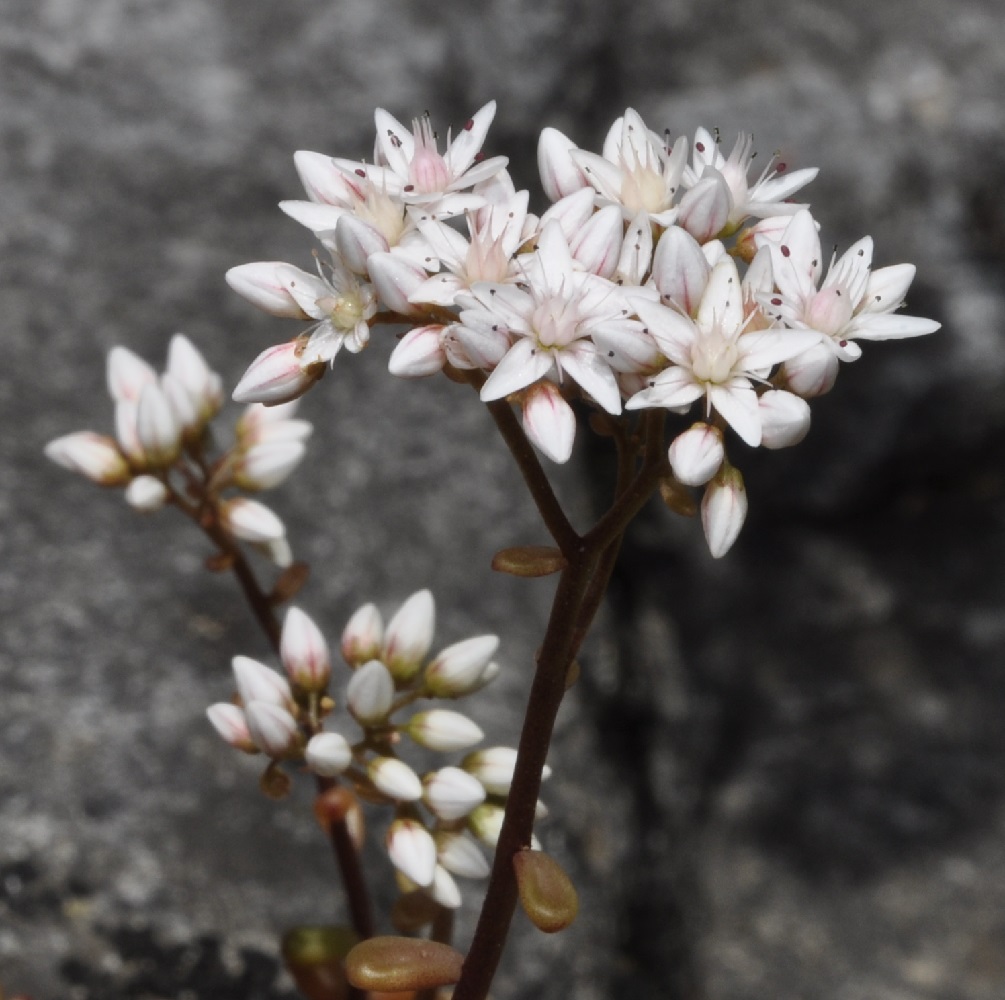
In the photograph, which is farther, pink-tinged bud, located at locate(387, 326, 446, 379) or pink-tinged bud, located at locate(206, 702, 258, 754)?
pink-tinged bud, located at locate(206, 702, 258, 754)

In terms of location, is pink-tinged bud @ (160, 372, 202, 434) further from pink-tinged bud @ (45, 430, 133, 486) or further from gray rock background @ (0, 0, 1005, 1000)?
gray rock background @ (0, 0, 1005, 1000)

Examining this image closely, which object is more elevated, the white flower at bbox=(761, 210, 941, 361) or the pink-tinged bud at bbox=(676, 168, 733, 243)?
the pink-tinged bud at bbox=(676, 168, 733, 243)

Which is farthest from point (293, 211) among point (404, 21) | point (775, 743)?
point (775, 743)

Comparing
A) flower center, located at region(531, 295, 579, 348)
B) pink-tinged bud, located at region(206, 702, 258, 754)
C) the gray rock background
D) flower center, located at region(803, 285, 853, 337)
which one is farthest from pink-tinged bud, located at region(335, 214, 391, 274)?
the gray rock background

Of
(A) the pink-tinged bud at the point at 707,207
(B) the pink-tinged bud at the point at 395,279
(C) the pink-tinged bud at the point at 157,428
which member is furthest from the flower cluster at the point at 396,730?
(A) the pink-tinged bud at the point at 707,207

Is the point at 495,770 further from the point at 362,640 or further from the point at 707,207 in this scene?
the point at 707,207

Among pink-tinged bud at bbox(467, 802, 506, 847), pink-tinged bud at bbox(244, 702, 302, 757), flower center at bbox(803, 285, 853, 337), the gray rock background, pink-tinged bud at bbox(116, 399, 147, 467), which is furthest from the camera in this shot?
the gray rock background

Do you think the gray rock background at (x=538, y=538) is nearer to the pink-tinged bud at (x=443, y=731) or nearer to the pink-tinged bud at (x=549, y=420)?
the pink-tinged bud at (x=443, y=731)

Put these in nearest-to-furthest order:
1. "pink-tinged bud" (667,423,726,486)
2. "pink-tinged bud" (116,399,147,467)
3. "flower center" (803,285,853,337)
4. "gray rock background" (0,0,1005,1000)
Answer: "pink-tinged bud" (667,423,726,486), "flower center" (803,285,853,337), "pink-tinged bud" (116,399,147,467), "gray rock background" (0,0,1005,1000)
